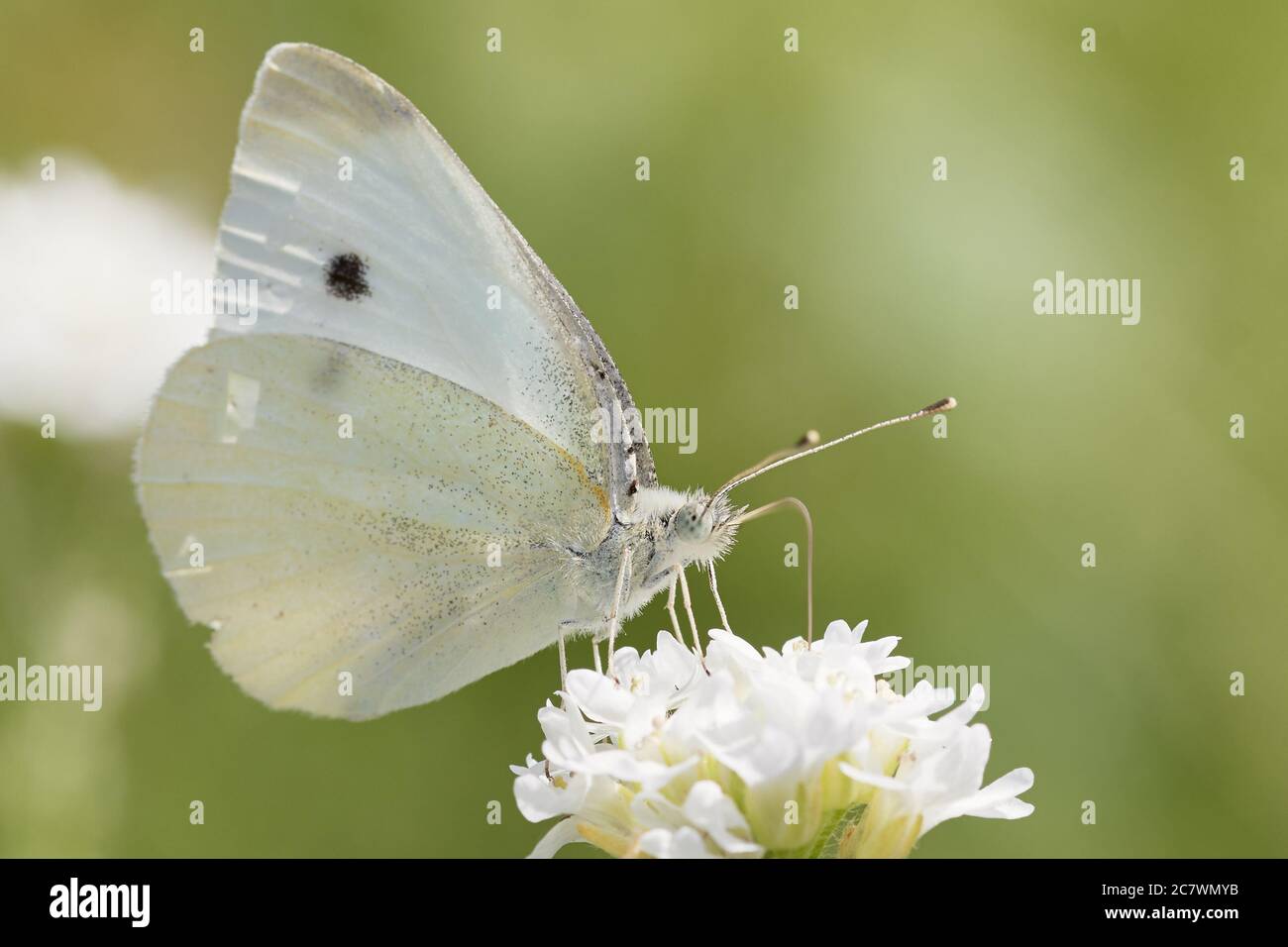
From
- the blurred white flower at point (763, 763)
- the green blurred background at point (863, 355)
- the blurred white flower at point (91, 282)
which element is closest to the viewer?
the blurred white flower at point (763, 763)

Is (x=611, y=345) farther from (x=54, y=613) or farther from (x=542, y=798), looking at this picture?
(x=542, y=798)

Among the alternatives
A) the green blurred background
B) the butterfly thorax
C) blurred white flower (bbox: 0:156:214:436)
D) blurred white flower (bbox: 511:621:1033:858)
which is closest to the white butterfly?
the butterfly thorax

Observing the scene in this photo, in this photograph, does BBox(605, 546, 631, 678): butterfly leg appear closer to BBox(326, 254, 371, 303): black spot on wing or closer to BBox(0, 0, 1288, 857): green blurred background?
BBox(326, 254, 371, 303): black spot on wing

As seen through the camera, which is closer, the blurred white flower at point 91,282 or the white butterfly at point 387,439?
the white butterfly at point 387,439

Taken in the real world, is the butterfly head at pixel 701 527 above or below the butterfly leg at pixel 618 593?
above

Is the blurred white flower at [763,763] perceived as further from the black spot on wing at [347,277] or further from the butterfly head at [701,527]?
the black spot on wing at [347,277]

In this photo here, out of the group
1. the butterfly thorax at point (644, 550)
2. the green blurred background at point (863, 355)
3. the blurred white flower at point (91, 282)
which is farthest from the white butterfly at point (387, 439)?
the blurred white flower at point (91, 282)

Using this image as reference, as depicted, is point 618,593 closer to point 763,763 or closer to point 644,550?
point 644,550
